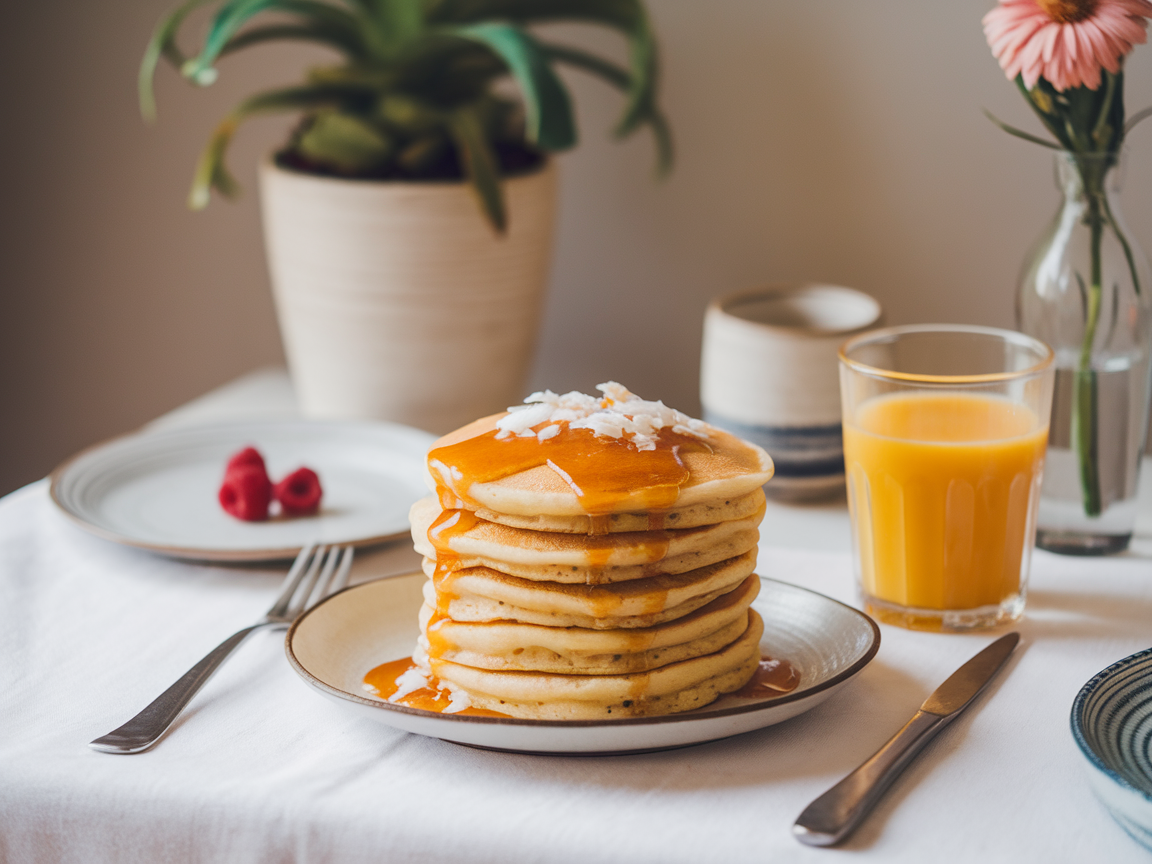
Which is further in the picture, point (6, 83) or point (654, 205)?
point (6, 83)

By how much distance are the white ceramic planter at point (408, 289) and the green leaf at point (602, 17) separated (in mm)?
145

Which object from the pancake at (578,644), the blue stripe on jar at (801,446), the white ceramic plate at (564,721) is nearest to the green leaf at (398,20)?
the blue stripe on jar at (801,446)

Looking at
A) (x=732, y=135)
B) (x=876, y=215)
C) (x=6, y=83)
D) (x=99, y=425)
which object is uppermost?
(x=6, y=83)

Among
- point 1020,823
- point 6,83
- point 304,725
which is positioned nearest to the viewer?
point 1020,823

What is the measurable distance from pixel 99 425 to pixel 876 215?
132 cm

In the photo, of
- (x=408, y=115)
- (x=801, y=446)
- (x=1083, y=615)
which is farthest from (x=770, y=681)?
(x=408, y=115)

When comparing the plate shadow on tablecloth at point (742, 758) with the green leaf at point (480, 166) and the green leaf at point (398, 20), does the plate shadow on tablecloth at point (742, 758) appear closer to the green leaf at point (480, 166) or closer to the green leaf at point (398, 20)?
the green leaf at point (480, 166)

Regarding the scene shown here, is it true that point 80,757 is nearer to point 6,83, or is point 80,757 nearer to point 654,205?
point 654,205

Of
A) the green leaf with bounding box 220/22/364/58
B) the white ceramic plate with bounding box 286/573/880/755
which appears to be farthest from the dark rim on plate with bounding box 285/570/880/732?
the green leaf with bounding box 220/22/364/58

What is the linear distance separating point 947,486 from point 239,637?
0.55 meters

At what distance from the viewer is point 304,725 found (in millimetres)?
713

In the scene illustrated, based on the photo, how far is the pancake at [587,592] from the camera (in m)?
0.67

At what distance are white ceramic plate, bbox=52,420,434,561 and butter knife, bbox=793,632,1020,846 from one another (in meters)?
0.49

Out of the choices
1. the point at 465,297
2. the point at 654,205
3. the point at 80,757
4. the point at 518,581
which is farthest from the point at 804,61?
the point at 80,757
